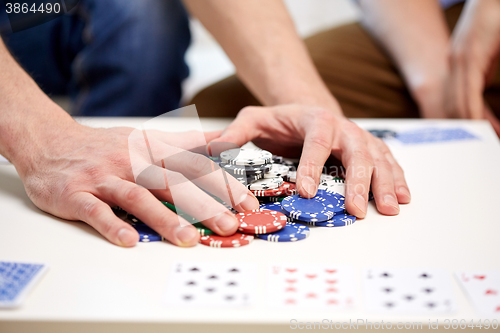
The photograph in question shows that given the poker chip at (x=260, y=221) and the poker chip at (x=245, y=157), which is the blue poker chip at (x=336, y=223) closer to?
the poker chip at (x=260, y=221)

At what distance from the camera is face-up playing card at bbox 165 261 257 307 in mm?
637

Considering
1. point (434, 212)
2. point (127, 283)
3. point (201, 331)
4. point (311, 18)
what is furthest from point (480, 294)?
point (311, 18)

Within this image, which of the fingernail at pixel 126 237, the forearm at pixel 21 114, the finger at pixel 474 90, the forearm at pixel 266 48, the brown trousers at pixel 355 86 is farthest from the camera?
the brown trousers at pixel 355 86

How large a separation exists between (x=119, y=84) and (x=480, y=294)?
1.91 m

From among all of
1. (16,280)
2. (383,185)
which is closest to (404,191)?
(383,185)

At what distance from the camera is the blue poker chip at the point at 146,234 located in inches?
32.0

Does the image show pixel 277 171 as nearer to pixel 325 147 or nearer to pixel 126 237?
pixel 325 147

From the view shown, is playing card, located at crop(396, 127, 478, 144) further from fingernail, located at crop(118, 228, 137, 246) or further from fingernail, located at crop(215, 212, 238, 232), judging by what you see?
fingernail, located at crop(118, 228, 137, 246)

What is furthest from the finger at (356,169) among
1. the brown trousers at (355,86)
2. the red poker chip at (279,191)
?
the brown trousers at (355,86)

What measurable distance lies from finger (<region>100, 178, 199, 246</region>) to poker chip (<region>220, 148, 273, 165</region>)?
0.22 meters

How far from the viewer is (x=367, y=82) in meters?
2.15

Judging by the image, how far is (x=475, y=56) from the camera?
5.95 ft

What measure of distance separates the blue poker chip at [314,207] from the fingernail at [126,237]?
0.31 metres

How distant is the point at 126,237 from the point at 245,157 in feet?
1.11
